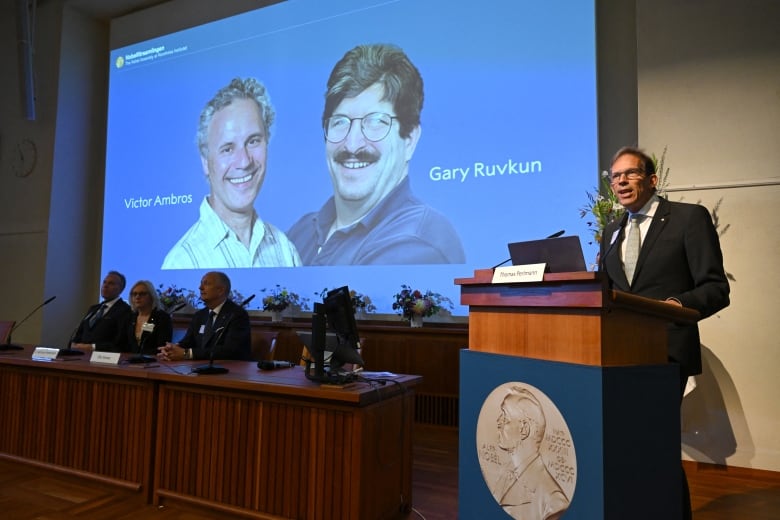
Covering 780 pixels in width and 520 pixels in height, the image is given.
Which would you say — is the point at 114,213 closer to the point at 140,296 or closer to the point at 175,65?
the point at 175,65

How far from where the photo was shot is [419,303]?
168 inches

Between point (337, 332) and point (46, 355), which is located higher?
point (337, 332)

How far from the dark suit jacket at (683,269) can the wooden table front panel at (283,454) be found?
1.11 metres

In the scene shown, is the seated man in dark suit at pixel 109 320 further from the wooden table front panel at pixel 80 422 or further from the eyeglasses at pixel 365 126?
the eyeglasses at pixel 365 126

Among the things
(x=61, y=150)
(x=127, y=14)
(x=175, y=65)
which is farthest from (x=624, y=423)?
(x=127, y=14)

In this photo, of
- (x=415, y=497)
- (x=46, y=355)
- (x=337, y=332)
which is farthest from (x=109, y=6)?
(x=415, y=497)

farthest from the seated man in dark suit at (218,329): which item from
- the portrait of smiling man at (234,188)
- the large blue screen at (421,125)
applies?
the portrait of smiling man at (234,188)

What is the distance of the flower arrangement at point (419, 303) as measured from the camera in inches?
168

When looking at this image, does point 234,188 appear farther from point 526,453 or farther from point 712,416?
point 526,453

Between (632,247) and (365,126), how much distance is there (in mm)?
3201

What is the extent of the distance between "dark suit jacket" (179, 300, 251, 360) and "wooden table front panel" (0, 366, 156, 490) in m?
0.56

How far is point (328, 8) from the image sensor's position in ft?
16.5

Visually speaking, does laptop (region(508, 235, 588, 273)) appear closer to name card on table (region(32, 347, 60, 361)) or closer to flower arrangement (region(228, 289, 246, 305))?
name card on table (region(32, 347, 60, 361))

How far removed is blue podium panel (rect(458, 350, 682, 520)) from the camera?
1184mm
